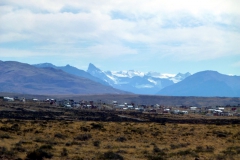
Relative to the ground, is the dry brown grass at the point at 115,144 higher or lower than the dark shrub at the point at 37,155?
lower

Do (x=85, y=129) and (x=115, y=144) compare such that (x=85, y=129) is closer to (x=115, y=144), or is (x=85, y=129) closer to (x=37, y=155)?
(x=115, y=144)

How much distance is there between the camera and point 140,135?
129ft

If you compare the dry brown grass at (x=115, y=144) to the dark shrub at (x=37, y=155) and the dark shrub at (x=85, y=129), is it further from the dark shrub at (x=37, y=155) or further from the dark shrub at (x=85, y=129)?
the dark shrub at (x=37, y=155)

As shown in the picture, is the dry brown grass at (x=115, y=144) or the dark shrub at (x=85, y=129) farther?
the dark shrub at (x=85, y=129)

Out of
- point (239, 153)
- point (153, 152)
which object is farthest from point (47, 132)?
point (239, 153)

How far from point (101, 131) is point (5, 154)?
68.9 ft

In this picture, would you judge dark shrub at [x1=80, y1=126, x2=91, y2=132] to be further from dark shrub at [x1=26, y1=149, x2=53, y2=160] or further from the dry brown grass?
dark shrub at [x1=26, y1=149, x2=53, y2=160]

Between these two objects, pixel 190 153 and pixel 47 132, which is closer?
pixel 190 153

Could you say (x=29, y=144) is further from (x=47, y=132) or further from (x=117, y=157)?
(x=47, y=132)

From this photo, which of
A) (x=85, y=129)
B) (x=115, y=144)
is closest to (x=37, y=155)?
(x=115, y=144)

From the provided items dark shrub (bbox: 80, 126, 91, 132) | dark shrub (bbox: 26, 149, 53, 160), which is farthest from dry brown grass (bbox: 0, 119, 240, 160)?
dark shrub (bbox: 26, 149, 53, 160)

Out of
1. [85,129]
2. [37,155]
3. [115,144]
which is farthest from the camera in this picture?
[85,129]

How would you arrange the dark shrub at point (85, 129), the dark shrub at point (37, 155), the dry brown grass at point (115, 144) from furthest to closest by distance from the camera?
the dark shrub at point (85, 129) < the dry brown grass at point (115, 144) < the dark shrub at point (37, 155)

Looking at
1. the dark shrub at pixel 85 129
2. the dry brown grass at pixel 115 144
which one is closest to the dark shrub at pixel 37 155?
the dry brown grass at pixel 115 144
